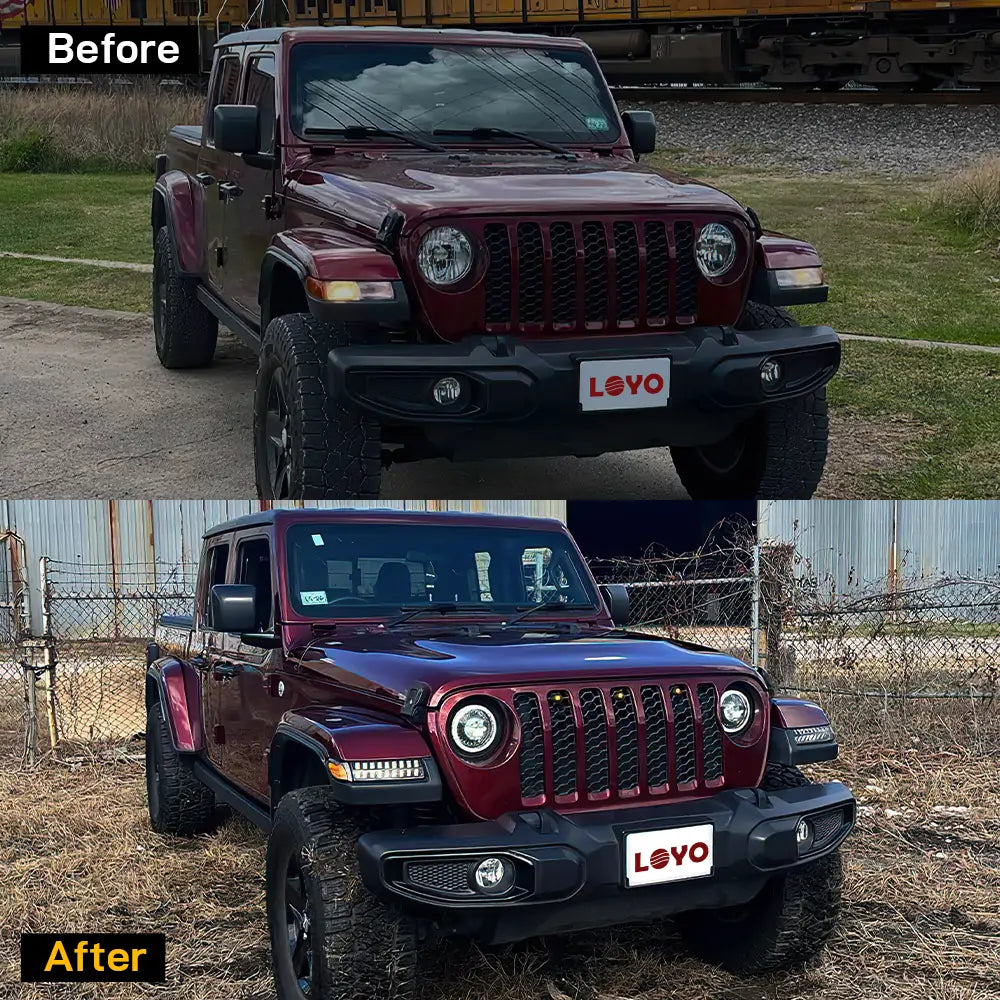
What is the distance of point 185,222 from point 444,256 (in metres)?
3.86

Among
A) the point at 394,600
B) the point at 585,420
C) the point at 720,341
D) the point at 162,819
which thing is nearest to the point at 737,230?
the point at 720,341

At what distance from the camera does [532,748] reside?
3.60 metres

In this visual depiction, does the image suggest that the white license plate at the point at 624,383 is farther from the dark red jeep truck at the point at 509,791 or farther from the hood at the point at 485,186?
the dark red jeep truck at the point at 509,791

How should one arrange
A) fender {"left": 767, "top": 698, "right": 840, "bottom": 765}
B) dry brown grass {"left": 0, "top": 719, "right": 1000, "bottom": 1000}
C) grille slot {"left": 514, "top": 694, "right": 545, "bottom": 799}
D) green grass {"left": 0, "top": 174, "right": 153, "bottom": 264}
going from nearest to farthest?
grille slot {"left": 514, "top": 694, "right": 545, "bottom": 799}, fender {"left": 767, "top": 698, "right": 840, "bottom": 765}, dry brown grass {"left": 0, "top": 719, "right": 1000, "bottom": 1000}, green grass {"left": 0, "top": 174, "right": 153, "bottom": 264}

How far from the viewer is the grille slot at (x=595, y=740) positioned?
144 inches

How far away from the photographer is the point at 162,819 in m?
5.99

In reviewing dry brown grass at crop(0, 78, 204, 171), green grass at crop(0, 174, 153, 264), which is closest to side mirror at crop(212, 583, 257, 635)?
green grass at crop(0, 174, 153, 264)

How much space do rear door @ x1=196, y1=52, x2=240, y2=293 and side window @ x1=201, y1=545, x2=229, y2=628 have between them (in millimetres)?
2641

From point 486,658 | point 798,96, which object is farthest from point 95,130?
point 486,658

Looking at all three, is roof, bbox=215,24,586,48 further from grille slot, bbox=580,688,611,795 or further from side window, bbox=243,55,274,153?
grille slot, bbox=580,688,611,795

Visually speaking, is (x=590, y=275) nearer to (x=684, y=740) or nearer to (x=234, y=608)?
(x=234, y=608)

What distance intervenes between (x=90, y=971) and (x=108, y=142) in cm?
2016

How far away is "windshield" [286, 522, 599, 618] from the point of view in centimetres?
465

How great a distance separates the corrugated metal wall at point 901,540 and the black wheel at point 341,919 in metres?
10.3
